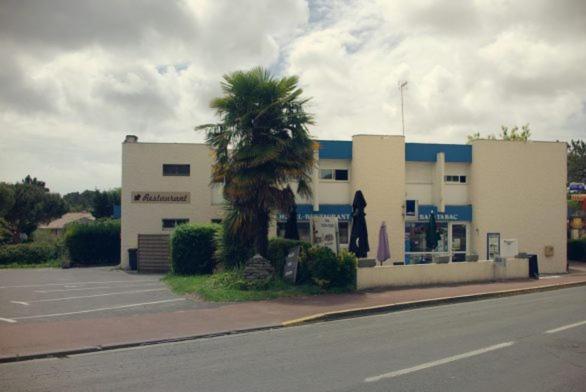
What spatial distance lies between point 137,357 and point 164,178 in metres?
19.1

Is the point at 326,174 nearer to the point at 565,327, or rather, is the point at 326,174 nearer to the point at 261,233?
the point at 261,233

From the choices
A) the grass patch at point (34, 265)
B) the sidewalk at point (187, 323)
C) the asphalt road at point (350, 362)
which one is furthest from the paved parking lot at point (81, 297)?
the grass patch at point (34, 265)

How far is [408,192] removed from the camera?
2888cm

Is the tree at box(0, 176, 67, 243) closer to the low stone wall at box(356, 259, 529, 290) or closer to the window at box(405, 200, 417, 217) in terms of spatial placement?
the window at box(405, 200, 417, 217)

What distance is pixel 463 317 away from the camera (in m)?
13.7

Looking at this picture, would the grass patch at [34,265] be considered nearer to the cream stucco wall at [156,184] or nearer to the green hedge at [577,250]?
the cream stucco wall at [156,184]

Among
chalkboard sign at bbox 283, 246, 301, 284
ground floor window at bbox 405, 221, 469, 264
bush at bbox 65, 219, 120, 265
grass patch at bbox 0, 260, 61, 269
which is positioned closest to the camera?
chalkboard sign at bbox 283, 246, 301, 284

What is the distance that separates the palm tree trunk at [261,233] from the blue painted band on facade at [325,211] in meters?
7.84

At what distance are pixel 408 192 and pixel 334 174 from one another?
406 centimetres

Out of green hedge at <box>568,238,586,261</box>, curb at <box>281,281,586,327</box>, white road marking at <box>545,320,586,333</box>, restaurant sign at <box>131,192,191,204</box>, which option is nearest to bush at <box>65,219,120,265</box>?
restaurant sign at <box>131,192,191,204</box>

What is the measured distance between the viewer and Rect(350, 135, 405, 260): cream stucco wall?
90.7 feet

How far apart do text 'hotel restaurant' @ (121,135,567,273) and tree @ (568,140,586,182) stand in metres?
36.5

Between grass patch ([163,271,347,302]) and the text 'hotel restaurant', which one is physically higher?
the text 'hotel restaurant'

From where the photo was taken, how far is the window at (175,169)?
91.8 ft
